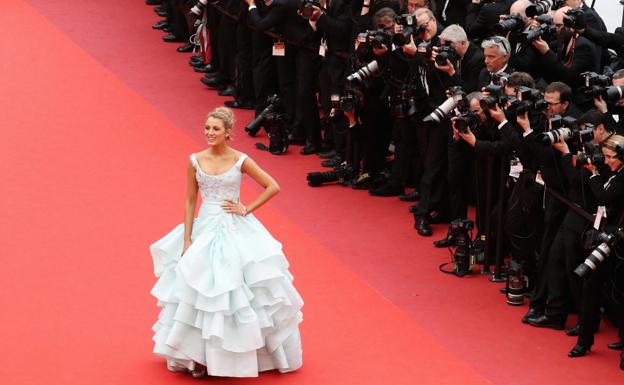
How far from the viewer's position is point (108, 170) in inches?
528

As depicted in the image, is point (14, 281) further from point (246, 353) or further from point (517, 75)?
point (517, 75)

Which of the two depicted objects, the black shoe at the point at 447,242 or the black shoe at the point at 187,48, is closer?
the black shoe at the point at 447,242

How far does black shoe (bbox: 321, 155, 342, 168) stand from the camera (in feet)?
44.7

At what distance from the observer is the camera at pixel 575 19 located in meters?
10.8

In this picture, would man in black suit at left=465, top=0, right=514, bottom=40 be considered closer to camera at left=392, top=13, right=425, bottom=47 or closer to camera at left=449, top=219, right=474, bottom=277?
camera at left=392, top=13, right=425, bottom=47

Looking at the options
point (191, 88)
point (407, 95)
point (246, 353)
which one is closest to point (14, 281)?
point (246, 353)

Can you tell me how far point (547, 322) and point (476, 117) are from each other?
71.2 inches

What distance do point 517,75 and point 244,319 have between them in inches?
122

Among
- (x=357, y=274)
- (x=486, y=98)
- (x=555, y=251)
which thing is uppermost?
(x=486, y=98)

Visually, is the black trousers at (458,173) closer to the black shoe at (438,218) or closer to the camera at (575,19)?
the black shoe at (438,218)

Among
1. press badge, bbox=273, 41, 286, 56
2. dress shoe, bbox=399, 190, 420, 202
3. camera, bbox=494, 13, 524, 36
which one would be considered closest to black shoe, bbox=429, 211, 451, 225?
dress shoe, bbox=399, 190, 420, 202

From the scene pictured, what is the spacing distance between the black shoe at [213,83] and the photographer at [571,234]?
23.0 feet

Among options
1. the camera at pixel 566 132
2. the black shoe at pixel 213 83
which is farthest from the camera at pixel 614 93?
the black shoe at pixel 213 83

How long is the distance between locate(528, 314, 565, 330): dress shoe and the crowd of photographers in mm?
13
